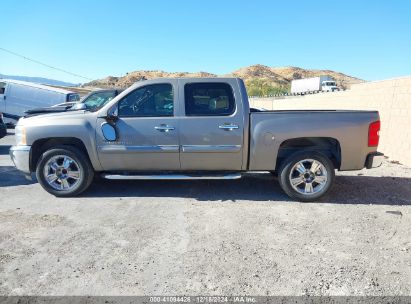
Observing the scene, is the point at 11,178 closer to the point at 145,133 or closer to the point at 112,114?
the point at 112,114

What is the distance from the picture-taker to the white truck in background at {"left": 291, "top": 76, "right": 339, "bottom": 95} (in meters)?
55.6

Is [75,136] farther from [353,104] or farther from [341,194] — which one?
[353,104]

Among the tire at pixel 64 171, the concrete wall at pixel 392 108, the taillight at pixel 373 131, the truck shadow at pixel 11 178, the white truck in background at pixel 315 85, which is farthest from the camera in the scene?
the white truck in background at pixel 315 85

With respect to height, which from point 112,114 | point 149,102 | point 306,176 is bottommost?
point 306,176

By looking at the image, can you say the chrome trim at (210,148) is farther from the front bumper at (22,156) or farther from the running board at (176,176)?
the front bumper at (22,156)

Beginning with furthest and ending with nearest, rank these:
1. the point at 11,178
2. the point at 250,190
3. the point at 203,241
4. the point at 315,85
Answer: the point at 315,85, the point at 11,178, the point at 250,190, the point at 203,241

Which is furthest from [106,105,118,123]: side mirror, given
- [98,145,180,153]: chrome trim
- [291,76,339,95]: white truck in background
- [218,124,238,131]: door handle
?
[291,76,339,95]: white truck in background

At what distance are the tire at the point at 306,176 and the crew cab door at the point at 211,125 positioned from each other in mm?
750

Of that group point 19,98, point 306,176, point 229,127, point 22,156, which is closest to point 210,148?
point 229,127

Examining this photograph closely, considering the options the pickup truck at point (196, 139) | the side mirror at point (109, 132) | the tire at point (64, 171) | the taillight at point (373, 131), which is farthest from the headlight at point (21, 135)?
the taillight at point (373, 131)

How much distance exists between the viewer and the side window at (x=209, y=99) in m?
5.17

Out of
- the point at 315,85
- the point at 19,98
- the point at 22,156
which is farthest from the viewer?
the point at 315,85

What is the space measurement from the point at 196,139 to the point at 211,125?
1.02 ft

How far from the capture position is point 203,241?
3.84m
